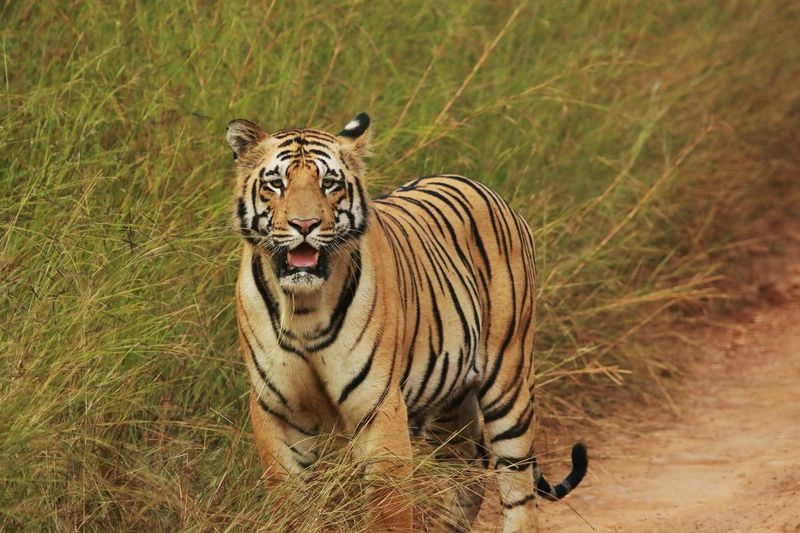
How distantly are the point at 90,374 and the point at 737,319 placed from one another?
470cm

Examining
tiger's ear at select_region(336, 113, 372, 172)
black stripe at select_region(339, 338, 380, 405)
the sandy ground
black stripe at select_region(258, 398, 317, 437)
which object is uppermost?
tiger's ear at select_region(336, 113, 372, 172)

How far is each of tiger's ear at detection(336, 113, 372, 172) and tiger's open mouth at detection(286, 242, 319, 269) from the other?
35cm

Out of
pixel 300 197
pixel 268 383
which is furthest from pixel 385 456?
pixel 300 197

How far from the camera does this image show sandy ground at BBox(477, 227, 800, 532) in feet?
17.7

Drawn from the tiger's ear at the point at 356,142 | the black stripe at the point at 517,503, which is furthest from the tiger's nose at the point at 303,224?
the black stripe at the point at 517,503

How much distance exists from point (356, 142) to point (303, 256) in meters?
0.47

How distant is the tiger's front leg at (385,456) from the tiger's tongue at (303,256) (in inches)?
16.7

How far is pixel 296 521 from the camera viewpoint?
3.94 m

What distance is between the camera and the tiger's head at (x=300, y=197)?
3922mm

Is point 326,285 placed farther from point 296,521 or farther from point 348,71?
point 348,71

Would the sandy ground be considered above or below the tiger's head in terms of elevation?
below

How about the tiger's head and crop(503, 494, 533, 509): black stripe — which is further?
crop(503, 494, 533, 509): black stripe

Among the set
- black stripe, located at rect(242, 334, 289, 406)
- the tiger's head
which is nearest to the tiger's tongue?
the tiger's head

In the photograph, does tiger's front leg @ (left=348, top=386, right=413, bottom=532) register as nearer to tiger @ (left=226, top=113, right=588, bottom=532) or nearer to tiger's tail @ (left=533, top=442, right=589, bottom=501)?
tiger @ (left=226, top=113, right=588, bottom=532)
